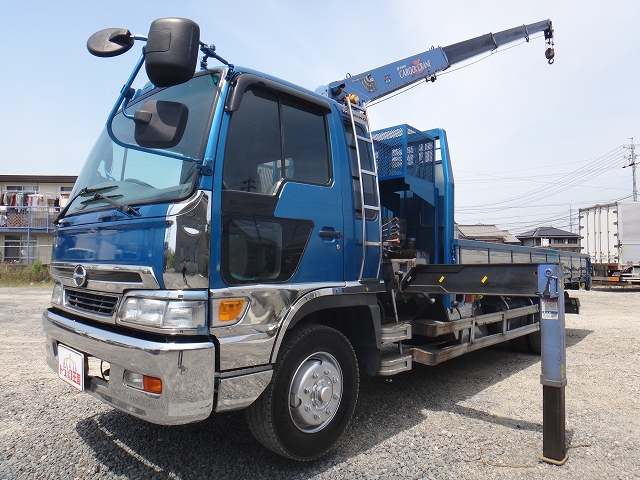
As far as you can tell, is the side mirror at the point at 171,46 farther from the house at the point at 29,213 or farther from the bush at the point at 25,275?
the house at the point at 29,213

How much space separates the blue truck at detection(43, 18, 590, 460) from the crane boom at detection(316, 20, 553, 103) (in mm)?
1307

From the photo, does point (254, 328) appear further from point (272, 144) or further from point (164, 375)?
point (272, 144)

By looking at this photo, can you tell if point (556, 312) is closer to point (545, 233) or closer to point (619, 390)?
point (619, 390)

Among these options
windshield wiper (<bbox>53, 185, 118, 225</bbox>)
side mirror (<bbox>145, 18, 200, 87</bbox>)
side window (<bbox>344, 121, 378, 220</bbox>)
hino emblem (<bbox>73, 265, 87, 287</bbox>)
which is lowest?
hino emblem (<bbox>73, 265, 87, 287</bbox>)

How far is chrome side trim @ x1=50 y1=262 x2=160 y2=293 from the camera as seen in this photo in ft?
8.15

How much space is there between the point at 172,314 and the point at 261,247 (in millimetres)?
657

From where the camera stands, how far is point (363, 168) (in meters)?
3.70

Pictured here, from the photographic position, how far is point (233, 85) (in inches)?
112

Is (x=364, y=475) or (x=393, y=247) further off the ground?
(x=393, y=247)

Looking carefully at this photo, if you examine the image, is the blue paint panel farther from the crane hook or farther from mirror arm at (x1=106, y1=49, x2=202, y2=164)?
the crane hook

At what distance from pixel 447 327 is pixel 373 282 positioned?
3.33ft

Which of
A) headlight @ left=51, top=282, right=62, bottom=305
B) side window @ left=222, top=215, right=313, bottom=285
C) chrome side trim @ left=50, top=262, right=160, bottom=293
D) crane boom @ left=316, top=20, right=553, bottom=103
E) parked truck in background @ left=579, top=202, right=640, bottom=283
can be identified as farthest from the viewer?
parked truck in background @ left=579, top=202, right=640, bottom=283

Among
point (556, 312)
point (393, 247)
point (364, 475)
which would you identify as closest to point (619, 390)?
point (556, 312)

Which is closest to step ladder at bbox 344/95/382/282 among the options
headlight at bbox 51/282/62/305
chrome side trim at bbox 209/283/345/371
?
chrome side trim at bbox 209/283/345/371
